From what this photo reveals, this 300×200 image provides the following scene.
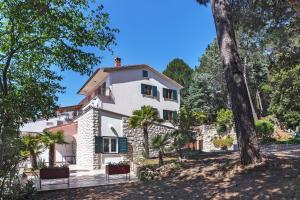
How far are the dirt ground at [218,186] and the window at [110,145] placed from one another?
1297 centimetres

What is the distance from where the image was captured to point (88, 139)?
28250 millimetres

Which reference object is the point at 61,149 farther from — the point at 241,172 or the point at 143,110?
the point at 241,172

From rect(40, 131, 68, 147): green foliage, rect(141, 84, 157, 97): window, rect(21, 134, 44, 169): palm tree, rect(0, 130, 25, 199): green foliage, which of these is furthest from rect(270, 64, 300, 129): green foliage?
rect(0, 130, 25, 199): green foliage

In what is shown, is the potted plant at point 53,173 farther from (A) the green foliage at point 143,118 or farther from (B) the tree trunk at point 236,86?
(A) the green foliage at point 143,118

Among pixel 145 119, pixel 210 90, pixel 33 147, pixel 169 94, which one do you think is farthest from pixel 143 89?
pixel 210 90

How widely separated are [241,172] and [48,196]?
24.6 feet

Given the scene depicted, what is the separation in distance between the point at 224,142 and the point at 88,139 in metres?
14.9

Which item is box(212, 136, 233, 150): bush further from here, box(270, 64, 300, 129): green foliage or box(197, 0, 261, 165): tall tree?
box(197, 0, 261, 165): tall tree

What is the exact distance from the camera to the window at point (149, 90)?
36.9 metres

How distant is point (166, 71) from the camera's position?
67.8 m

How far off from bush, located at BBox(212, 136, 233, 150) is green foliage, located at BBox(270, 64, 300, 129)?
757 cm

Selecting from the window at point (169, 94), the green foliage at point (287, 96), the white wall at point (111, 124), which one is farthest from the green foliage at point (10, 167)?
the window at point (169, 94)

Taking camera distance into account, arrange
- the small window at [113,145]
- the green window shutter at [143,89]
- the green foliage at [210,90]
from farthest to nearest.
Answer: the green foliage at [210,90]
the green window shutter at [143,89]
the small window at [113,145]

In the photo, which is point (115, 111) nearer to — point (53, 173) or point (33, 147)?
point (33, 147)
